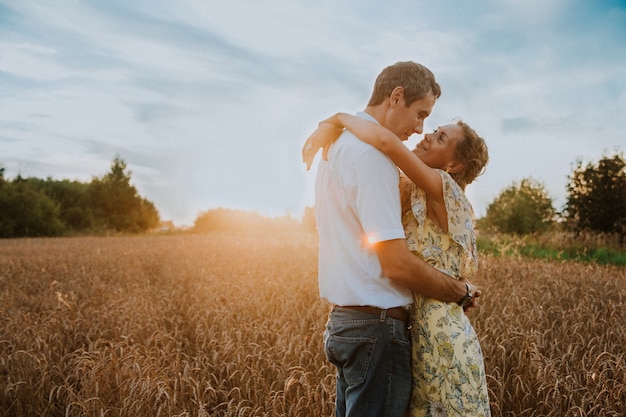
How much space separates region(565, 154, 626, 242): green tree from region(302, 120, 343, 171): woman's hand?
22.0 m

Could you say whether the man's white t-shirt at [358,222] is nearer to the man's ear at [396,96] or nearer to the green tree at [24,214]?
the man's ear at [396,96]

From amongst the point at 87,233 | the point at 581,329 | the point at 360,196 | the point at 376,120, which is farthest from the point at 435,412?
the point at 87,233

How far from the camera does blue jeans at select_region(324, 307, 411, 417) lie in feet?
6.32

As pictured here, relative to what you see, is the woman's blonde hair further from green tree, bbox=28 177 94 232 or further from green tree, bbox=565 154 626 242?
green tree, bbox=28 177 94 232

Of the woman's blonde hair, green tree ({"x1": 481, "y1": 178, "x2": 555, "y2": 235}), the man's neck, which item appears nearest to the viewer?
the man's neck

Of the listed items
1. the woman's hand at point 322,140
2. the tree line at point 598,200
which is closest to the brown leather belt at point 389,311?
the woman's hand at point 322,140

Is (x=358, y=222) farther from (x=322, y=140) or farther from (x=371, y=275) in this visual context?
(x=322, y=140)

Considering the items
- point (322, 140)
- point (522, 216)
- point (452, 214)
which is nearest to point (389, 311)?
point (452, 214)

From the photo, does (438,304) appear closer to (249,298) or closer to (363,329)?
(363,329)

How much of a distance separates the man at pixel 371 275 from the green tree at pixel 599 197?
2205 centimetres

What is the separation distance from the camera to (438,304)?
6.86 ft

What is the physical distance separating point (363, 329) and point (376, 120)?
3.22 feet

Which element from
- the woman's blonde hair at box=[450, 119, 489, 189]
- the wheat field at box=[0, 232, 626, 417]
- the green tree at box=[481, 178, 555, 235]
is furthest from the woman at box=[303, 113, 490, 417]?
the green tree at box=[481, 178, 555, 235]

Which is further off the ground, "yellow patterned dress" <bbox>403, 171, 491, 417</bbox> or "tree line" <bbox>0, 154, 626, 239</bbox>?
"tree line" <bbox>0, 154, 626, 239</bbox>
